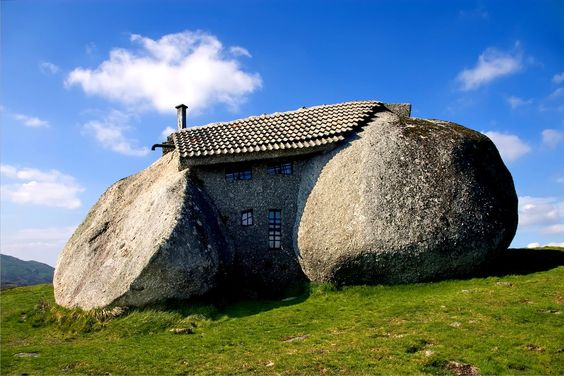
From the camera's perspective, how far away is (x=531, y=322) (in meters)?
14.3

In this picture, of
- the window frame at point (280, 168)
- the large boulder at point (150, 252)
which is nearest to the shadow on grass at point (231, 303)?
the large boulder at point (150, 252)

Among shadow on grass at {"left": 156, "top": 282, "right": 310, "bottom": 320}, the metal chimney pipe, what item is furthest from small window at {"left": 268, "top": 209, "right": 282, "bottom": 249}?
the metal chimney pipe

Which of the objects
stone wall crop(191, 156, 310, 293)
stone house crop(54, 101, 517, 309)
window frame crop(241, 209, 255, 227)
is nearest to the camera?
stone house crop(54, 101, 517, 309)

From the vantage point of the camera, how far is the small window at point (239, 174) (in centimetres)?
2444

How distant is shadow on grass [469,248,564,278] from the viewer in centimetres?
A: 2055

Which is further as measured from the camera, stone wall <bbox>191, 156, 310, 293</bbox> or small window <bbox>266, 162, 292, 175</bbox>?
small window <bbox>266, 162, 292, 175</bbox>

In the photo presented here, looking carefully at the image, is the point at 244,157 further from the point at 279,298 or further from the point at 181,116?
the point at 181,116

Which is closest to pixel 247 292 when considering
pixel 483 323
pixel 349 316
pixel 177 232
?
pixel 177 232

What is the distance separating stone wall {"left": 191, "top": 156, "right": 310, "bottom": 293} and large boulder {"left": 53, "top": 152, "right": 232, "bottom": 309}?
51.2 inches

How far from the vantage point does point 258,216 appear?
Result: 2378 cm

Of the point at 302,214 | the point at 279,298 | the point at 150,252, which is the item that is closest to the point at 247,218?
the point at 302,214

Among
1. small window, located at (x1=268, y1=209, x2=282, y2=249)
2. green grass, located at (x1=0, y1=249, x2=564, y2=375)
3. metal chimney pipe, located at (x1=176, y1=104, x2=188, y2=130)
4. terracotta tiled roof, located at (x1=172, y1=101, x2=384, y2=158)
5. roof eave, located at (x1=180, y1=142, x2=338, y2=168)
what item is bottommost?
green grass, located at (x1=0, y1=249, x2=564, y2=375)

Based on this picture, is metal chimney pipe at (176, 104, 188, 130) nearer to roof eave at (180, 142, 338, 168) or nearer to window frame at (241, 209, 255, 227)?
roof eave at (180, 142, 338, 168)

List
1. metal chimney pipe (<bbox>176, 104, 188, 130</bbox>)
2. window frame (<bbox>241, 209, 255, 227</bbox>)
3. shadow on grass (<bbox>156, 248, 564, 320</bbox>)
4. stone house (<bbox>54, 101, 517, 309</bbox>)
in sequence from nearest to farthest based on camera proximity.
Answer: shadow on grass (<bbox>156, 248, 564, 320</bbox>), stone house (<bbox>54, 101, 517, 309</bbox>), window frame (<bbox>241, 209, 255, 227</bbox>), metal chimney pipe (<bbox>176, 104, 188, 130</bbox>)
